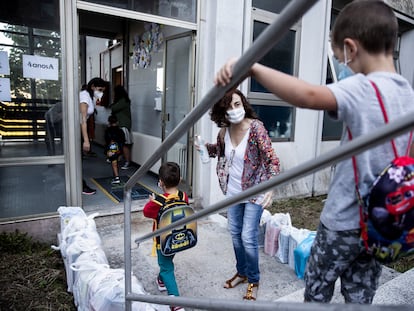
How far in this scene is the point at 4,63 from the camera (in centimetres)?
310

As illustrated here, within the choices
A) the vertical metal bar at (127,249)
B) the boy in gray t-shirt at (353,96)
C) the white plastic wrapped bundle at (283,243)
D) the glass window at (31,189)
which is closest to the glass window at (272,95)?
the white plastic wrapped bundle at (283,243)

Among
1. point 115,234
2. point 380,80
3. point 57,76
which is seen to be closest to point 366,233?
→ point 380,80

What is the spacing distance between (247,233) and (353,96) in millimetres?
1537

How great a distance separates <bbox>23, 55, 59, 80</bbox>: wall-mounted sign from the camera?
318cm

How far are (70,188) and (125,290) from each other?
77.8 inches

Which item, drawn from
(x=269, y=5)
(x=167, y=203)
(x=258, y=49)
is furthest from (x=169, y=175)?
(x=269, y=5)

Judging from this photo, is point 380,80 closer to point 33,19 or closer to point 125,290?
point 125,290

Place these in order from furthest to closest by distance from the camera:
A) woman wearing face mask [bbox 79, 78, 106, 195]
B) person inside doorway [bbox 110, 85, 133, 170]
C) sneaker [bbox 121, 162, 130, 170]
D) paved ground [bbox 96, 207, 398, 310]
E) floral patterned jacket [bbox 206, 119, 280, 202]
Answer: sneaker [bbox 121, 162, 130, 170], person inside doorway [bbox 110, 85, 133, 170], woman wearing face mask [bbox 79, 78, 106, 195], paved ground [bbox 96, 207, 398, 310], floral patterned jacket [bbox 206, 119, 280, 202]

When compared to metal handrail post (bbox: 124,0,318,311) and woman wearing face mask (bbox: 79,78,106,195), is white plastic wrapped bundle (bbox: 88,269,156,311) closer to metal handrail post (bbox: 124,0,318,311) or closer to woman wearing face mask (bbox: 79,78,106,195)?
metal handrail post (bbox: 124,0,318,311)

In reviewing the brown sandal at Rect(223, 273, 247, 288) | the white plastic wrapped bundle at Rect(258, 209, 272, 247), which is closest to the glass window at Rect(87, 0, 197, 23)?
the white plastic wrapped bundle at Rect(258, 209, 272, 247)

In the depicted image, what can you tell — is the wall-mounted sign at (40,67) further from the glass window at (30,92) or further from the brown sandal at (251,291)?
the brown sandal at (251,291)

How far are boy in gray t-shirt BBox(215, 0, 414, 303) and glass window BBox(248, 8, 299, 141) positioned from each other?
139 inches

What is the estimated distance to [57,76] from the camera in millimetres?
3295

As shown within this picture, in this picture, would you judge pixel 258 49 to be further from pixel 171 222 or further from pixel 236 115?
pixel 171 222
